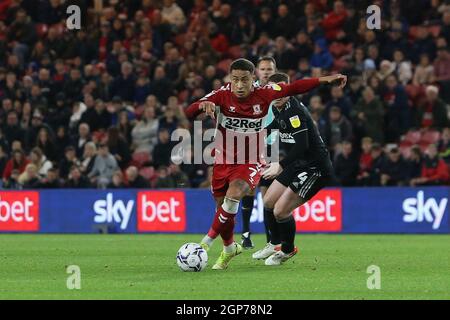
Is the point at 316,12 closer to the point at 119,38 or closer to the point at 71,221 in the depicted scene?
the point at 119,38

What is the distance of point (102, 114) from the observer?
73.0 feet

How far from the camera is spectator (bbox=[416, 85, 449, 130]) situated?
20062 millimetres

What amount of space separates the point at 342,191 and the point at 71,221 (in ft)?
17.4

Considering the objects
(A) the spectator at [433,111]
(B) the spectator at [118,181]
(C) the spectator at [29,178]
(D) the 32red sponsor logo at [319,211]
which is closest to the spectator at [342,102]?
(A) the spectator at [433,111]

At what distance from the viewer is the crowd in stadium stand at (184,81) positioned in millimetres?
20297

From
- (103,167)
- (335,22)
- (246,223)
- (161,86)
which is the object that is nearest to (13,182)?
(103,167)

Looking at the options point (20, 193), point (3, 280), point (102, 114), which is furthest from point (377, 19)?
point (3, 280)

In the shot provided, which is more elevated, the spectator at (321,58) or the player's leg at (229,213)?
the spectator at (321,58)

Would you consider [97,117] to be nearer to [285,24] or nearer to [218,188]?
[285,24]

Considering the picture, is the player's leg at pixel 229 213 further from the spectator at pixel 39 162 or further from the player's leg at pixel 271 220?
the spectator at pixel 39 162

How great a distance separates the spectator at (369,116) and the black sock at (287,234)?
28.8 feet

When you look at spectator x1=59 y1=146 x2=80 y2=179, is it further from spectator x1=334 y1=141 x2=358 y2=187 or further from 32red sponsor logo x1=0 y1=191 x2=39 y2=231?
spectator x1=334 y1=141 x2=358 y2=187

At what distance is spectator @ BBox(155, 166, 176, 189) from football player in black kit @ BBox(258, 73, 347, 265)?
8.30m

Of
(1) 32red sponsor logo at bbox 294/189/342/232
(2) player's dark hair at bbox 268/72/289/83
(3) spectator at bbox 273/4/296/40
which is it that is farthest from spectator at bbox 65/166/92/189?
(2) player's dark hair at bbox 268/72/289/83
